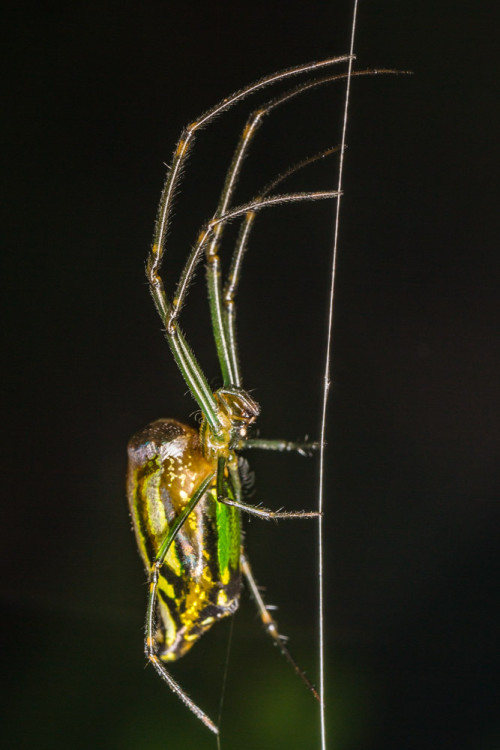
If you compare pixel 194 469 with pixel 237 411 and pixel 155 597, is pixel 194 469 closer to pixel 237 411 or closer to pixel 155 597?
pixel 237 411

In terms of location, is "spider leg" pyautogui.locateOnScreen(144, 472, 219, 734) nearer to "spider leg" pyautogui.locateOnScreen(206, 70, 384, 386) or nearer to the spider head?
the spider head

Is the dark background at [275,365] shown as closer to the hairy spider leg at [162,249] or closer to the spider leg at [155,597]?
the hairy spider leg at [162,249]

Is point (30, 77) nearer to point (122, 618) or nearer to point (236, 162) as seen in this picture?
point (236, 162)

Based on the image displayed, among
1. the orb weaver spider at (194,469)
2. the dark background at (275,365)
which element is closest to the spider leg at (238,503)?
the orb weaver spider at (194,469)

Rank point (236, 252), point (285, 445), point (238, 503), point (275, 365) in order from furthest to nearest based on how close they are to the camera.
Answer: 1. point (275, 365)
2. point (236, 252)
3. point (285, 445)
4. point (238, 503)

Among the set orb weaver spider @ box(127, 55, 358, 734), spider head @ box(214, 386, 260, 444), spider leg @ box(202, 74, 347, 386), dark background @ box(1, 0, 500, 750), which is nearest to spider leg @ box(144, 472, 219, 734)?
orb weaver spider @ box(127, 55, 358, 734)

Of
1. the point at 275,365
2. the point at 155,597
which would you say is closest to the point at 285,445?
the point at 155,597
